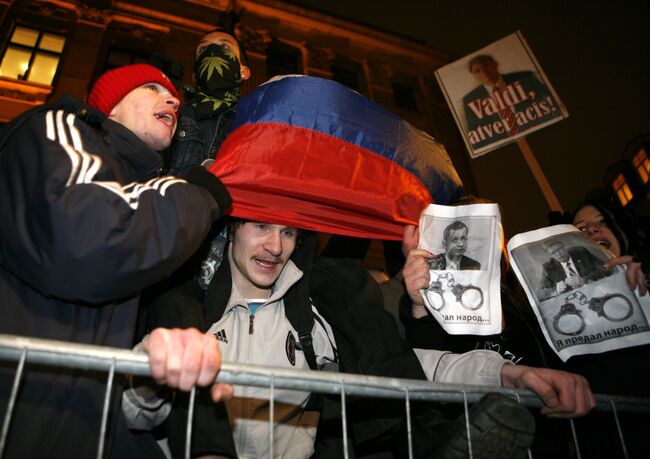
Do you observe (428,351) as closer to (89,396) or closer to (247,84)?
(89,396)

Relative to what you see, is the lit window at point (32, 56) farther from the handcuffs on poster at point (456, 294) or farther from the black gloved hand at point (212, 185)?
the handcuffs on poster at point (456, 294)

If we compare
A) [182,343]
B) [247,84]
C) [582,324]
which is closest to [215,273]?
[182,343]

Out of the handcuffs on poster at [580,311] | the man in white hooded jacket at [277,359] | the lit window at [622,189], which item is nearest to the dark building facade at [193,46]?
the man in white hooded jacket at [277,359]

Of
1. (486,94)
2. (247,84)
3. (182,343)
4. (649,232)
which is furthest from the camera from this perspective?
(247,84)

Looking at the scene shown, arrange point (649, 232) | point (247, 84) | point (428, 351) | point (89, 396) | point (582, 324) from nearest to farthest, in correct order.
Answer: point (89, 396), point (582, 324), point (428, 351), point (649, 232), point (247, 84)

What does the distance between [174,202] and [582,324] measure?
2.05 m

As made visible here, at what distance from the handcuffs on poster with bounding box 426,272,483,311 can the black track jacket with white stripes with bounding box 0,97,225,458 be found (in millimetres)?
1261

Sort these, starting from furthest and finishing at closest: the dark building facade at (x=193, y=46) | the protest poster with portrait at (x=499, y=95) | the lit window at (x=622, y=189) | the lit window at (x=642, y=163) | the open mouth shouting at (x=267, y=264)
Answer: the lit window at (x=622, y=189) < the lit window at (x=642, y=163) < the dark building facade at (x=193, y=46) < the protest poster with portrait at (x=499, y=95) < the open mouth shouting at (x=267, y=264)

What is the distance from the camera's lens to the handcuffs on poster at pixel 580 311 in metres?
2.13

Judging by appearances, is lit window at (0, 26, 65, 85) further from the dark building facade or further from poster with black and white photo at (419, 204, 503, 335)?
poster with black and white photo at (419, 204, 503, 335)

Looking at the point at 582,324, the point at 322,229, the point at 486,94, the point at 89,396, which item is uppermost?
the point at 486,94

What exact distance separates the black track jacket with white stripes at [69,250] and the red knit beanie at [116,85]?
0.81 m

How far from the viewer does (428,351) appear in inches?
99.1

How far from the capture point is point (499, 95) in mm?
5605
